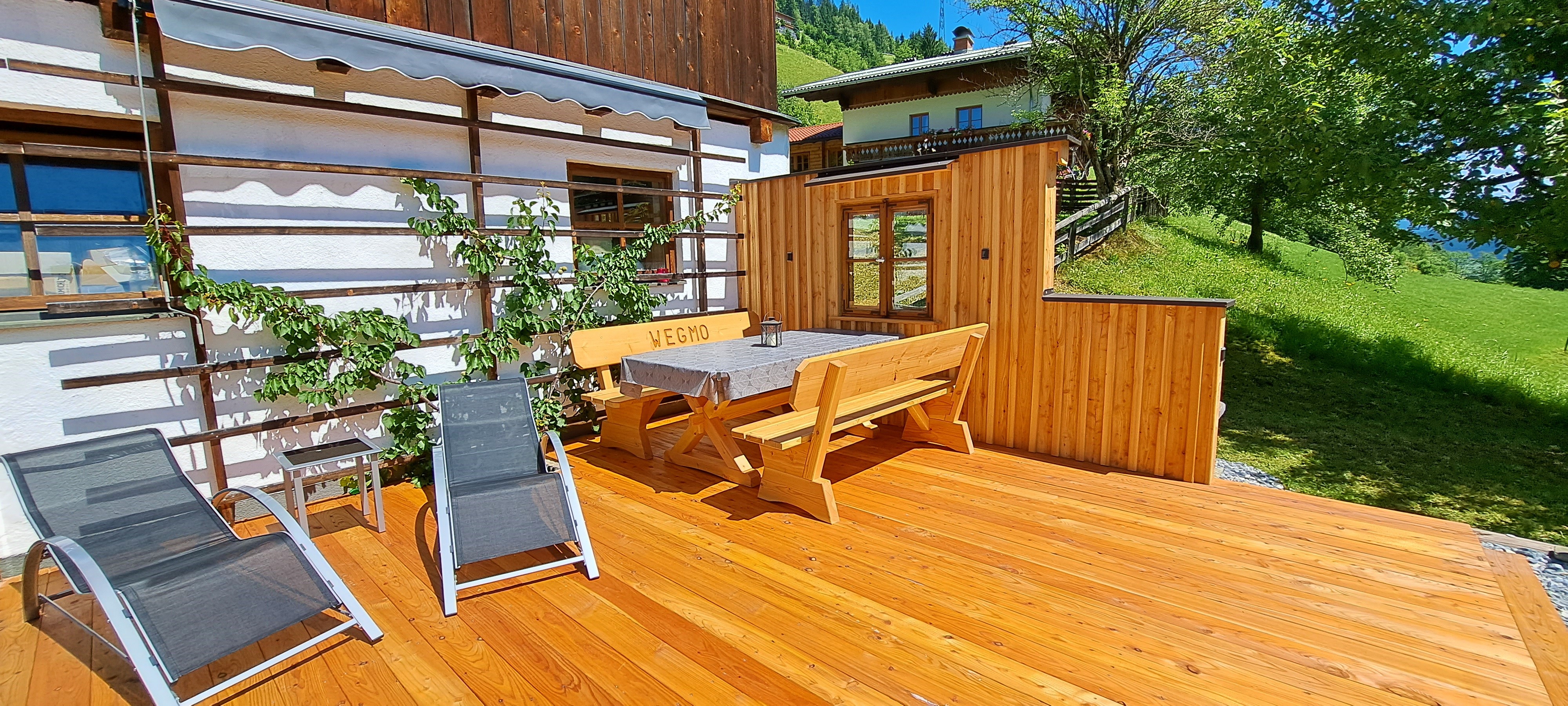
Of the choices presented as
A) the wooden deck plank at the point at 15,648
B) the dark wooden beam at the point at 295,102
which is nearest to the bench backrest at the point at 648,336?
the dark wooden beam at the point at 295,102

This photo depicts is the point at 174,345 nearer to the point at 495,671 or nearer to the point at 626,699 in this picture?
the point at 495,671

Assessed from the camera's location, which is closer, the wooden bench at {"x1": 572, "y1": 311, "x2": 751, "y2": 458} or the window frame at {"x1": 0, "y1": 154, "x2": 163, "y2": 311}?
the window frame at {"x1": 0, "y1": 154, "x2": 163, "y2": 311}

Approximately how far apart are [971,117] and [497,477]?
21.0 meters

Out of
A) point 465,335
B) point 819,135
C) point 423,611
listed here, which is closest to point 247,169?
point 465,335

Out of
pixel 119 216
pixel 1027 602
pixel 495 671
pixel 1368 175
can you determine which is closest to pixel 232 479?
pixel 119 216

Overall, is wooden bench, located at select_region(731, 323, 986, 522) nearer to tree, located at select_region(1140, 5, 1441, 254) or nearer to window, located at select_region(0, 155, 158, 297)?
window, located at select_region(0, 155, 158, 297)

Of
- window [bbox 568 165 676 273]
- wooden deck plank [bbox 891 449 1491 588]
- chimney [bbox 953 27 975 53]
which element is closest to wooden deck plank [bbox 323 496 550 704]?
window [bbox 568 165 676 273]

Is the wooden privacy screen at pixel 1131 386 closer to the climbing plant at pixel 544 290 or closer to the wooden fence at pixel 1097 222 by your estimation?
the climbing plant at pixel 544 290

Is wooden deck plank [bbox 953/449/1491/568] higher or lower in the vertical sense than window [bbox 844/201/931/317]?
lower

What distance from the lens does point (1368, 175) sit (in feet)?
23.0

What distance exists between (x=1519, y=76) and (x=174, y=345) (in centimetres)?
1138

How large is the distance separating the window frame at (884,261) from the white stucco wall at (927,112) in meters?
14.8

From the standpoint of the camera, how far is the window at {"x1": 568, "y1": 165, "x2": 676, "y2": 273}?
18.1 ft

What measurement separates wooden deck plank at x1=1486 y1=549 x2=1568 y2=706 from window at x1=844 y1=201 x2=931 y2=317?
11.2 ft
